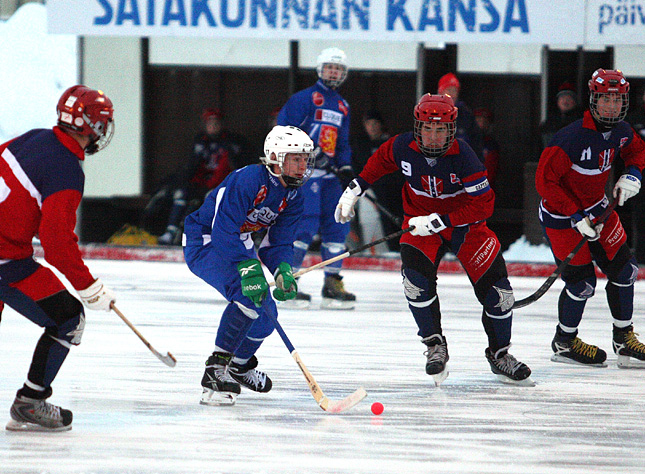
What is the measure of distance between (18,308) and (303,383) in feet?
4.75

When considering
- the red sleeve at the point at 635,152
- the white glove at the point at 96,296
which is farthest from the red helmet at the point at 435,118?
the white glove at the point at 96,296

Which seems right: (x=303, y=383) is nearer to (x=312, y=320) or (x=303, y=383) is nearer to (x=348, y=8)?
(x=312, y=320)

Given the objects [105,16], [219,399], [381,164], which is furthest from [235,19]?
[219,399]

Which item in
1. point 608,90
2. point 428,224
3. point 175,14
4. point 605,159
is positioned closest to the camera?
point 428,224

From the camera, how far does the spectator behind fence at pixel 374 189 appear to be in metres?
9.38

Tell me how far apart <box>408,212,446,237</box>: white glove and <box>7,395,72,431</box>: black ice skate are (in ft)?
5.75

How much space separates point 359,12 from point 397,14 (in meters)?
0.34

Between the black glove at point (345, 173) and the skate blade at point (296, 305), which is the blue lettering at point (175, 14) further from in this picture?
the skate blade at point (296, 305)

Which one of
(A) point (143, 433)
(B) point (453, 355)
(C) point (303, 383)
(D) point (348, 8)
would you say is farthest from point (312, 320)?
(D) point (348, 8)

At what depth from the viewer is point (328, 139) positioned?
720 cm

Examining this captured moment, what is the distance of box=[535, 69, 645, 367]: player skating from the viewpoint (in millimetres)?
4945

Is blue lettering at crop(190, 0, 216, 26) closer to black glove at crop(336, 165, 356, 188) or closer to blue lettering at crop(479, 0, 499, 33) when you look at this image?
blue lettering at crop(479, 0, 499, 33)

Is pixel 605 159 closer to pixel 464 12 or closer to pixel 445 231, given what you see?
pixel 445 231

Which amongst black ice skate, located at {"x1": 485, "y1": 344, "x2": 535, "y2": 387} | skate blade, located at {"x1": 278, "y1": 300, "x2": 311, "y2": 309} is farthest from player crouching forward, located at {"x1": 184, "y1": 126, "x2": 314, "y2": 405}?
skate blade, located at {"x1": 278, "y1": 300, "x2": 311, "y2": 309}
